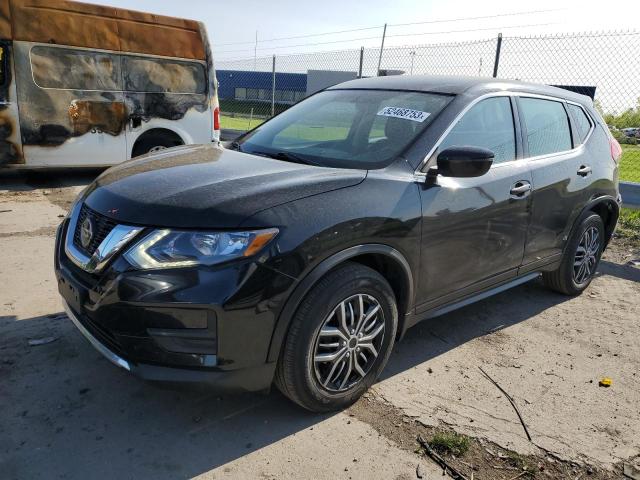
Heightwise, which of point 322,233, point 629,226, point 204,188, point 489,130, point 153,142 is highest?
point 489,130

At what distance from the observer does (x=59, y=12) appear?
7723 millimetres

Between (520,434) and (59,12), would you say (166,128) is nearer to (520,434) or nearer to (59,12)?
(59,12)

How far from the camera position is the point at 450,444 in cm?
264

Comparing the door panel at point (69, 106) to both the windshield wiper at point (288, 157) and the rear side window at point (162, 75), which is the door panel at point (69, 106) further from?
the windshield wiper at point (288, 157)

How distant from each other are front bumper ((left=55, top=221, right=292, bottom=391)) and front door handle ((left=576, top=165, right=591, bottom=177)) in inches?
113

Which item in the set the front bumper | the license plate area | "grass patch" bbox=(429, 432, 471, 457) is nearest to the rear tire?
"grass patch" bbox=(429, 432, 471, 457)

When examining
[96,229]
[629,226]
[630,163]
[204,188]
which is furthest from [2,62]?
[630,163]

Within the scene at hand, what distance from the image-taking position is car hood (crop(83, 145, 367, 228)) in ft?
7.90

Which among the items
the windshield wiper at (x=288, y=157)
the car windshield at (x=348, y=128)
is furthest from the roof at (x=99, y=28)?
the windshield wiper at (x=288, y=157)

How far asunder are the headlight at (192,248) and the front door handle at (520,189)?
1913 millimetres

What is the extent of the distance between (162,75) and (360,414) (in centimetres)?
744

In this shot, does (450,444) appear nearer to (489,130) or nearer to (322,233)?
(322,233)

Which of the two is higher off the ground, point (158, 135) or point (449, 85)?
point (449, 85)

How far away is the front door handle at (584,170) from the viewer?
422cm
